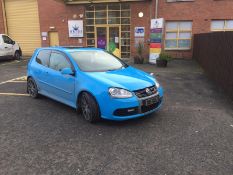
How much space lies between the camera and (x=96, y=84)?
4.79 metres

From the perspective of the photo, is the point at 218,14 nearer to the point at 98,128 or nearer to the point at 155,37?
the point at 155,37

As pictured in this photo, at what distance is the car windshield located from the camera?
549 centimetres

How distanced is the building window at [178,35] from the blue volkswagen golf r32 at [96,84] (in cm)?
1204

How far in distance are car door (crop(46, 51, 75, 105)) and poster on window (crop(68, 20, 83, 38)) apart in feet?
42.1

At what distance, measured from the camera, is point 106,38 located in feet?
60.6

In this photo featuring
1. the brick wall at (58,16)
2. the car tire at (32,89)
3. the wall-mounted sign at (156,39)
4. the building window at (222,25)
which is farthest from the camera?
the brick wall at (58,16)

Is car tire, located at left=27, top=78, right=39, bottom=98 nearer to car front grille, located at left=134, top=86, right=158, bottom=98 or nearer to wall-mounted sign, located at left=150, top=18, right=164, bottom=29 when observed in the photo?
car front grille, located at left=134, top=86, right=158, bottom=98

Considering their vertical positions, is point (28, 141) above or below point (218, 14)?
below

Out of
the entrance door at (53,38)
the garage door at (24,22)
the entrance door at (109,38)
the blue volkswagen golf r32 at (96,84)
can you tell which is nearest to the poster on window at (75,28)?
the entrance door at (109,38)

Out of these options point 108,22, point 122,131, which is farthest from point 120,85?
point 108,22

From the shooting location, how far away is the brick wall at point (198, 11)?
16.1 meters

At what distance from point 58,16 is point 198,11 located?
1081cm

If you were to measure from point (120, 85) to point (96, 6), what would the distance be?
14.7 metres

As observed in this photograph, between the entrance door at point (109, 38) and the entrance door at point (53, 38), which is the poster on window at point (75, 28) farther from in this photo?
the entrance door at point (53, 38)
